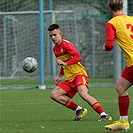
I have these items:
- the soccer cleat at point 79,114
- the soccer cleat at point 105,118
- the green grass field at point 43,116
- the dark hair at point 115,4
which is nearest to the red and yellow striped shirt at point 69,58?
the soccer cleat at point 79,114

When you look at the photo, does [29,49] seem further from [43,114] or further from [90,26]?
[43,114]

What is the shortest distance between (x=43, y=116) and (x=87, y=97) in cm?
98

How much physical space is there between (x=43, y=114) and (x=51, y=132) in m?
2.66

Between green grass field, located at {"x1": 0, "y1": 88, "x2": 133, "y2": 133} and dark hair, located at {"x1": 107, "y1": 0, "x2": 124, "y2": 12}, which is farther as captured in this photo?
green grass field, located at {"x1": 0, "y1": 88, "x2": 133, "y2": 133}

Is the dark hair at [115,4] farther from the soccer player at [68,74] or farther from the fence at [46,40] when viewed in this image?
the fence at [46,40]

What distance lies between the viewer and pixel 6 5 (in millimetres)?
21484

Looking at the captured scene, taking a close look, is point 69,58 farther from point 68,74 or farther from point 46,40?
point 46,40

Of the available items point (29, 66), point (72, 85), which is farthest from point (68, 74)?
point (29, 66)

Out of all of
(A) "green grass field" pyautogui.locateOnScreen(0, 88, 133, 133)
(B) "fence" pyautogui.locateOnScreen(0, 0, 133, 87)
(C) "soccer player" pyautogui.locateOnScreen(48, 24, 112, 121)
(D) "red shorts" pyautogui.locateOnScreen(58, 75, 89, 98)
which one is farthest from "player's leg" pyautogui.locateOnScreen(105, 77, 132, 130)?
(B) "fence" pyautogui.locateOnScreen(0, 0, 133, 87)

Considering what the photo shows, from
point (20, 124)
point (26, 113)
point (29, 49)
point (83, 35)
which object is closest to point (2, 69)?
point (29, 49)

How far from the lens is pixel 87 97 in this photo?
395 inches

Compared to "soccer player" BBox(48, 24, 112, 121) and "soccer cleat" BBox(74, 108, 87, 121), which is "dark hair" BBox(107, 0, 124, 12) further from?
"soccer cleat" BBox(74, 108, 87, 121)

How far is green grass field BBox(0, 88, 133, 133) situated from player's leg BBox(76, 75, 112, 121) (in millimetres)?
166

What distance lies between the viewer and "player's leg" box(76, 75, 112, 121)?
32.3 feet
